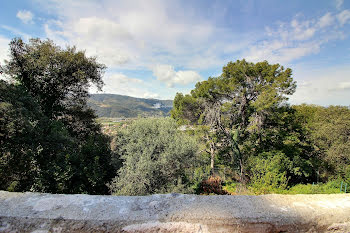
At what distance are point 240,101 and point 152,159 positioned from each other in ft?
31.6

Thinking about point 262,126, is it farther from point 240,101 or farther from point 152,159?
point 152,159

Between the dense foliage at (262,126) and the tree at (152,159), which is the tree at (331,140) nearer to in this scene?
the dense foliage at (262,126)

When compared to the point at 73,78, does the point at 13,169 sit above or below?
below

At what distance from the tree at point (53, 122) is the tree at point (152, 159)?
3.67 ft

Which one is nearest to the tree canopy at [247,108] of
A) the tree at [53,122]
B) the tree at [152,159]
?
the tree at [152,159]

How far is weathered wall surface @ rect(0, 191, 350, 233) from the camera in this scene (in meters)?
1.29

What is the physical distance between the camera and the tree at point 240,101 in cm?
1185

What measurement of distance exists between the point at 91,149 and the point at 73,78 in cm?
511

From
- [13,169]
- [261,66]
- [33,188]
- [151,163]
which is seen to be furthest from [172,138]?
[261,66]

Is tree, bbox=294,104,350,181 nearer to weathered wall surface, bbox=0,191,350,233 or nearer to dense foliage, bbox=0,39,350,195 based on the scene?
dense foliage, bbox=0,39,350,195

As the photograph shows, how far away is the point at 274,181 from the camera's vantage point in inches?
328

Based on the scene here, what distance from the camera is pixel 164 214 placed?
140 centimetres

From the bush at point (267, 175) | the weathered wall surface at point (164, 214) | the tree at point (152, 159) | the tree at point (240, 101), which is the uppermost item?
the tree at point (240, 101)

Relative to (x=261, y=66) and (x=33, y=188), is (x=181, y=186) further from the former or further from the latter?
(x=261, y=66)
